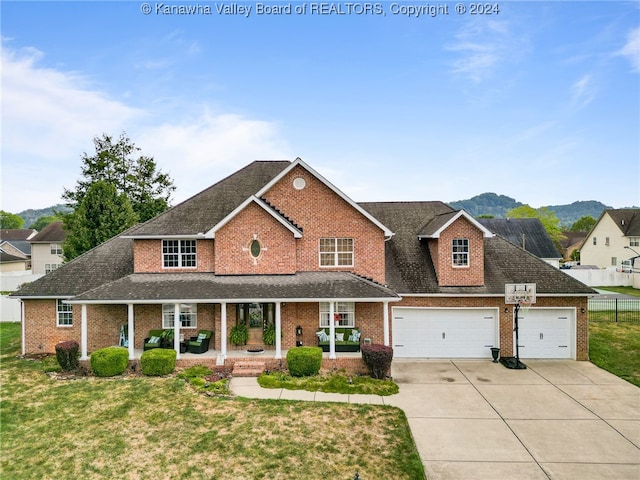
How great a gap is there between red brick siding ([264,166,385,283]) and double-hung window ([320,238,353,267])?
208 mm

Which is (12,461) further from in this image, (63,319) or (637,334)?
(637,334)

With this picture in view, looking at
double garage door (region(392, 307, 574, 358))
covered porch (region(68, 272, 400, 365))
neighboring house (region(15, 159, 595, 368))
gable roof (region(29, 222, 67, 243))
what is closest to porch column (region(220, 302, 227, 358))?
covered porch (region(68, 272, 400, 365))

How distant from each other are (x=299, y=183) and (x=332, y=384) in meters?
9.31

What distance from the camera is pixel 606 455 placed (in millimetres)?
9406

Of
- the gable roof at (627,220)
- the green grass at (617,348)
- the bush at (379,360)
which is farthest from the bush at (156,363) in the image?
the gable roof at (627,220)

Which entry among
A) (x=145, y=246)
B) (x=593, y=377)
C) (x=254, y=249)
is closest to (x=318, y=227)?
(x=254, y=249)

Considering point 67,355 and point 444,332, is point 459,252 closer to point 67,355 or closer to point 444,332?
point 444,332

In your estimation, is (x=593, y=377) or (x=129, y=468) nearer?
(x=129, y=468)

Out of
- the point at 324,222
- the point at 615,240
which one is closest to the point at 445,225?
the point at 324,222

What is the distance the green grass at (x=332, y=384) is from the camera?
1332 centimetres

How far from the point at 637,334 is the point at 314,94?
23.3m

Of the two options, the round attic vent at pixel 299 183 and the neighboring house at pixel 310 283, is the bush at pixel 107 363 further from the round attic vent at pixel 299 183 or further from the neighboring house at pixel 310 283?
the round attic vent at pixel 299 183

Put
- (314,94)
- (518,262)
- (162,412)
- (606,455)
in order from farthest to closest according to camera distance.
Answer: (314,94)
(518,262)
(162,412)
(606,455)

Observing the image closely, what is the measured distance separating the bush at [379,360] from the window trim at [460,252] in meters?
5.88
